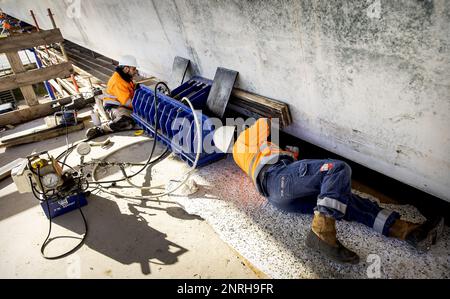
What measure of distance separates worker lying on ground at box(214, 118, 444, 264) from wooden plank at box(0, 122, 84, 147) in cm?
356

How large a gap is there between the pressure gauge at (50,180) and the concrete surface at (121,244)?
0.41m

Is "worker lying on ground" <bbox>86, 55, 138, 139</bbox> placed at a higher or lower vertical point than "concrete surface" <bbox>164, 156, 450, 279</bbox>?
higher

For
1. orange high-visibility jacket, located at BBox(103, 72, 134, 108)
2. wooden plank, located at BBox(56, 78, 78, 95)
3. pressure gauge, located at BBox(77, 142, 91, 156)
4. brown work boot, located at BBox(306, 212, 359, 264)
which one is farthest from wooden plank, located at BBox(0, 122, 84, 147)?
brown work boot, located at BBox(306, 212, 359, 264)

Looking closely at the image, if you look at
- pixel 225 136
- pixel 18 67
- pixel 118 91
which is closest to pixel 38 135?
pixel 18 67

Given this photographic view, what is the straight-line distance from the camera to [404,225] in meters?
2.10

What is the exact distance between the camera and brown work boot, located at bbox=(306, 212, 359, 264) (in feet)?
6.64

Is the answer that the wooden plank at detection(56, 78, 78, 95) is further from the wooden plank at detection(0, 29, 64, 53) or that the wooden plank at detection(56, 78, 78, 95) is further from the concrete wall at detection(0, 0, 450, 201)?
the concrete wall at detection(0, 0, 450, 201)

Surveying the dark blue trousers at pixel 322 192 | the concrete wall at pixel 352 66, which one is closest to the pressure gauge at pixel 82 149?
the concrete wall at pixel 352 66

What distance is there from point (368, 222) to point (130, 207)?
7.45ft

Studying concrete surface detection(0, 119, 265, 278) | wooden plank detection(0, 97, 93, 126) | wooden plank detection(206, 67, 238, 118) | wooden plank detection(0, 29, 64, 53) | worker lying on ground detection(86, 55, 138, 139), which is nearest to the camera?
concrete surface detection(0, 119, 265, 278)

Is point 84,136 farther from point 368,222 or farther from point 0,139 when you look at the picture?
point 368,222

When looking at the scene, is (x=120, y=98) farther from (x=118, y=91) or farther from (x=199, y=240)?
(x=199, y=240)

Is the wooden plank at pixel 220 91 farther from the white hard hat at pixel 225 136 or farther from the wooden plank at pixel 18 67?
the wooden plank at pixel 18 67
